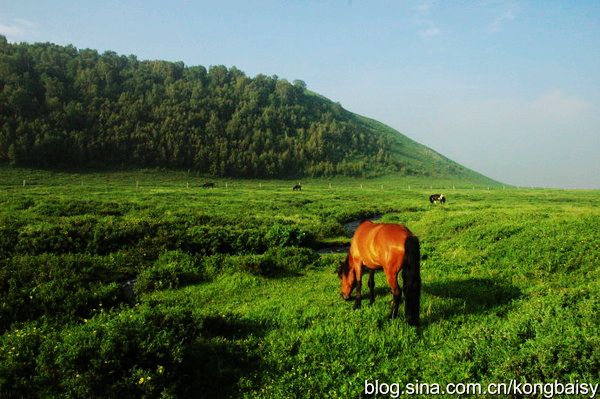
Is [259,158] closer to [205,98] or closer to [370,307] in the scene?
[205,98]

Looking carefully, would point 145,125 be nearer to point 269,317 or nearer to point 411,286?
point 269,317

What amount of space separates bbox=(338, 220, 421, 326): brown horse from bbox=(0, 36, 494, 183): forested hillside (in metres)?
110

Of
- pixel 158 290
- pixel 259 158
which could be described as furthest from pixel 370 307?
pixel 259 158

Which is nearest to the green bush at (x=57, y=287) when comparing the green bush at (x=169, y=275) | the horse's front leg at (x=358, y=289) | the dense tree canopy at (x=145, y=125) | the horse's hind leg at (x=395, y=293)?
the green bush at (x=169, y=275)

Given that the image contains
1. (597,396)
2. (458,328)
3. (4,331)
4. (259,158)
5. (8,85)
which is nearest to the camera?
(597,396)

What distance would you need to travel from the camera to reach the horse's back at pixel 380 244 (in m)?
9.64

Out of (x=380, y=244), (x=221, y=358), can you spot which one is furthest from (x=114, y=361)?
(x=380, y=244)

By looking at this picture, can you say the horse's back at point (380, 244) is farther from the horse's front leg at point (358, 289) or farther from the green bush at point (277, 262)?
the green bush at point (277, 262)

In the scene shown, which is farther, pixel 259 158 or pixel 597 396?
pixel 259 158

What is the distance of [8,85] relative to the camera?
124 meters

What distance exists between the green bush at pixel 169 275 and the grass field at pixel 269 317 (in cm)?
6

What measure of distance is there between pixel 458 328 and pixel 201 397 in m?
A: 5.93

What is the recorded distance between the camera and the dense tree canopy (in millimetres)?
112062

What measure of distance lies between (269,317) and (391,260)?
3622 mm
